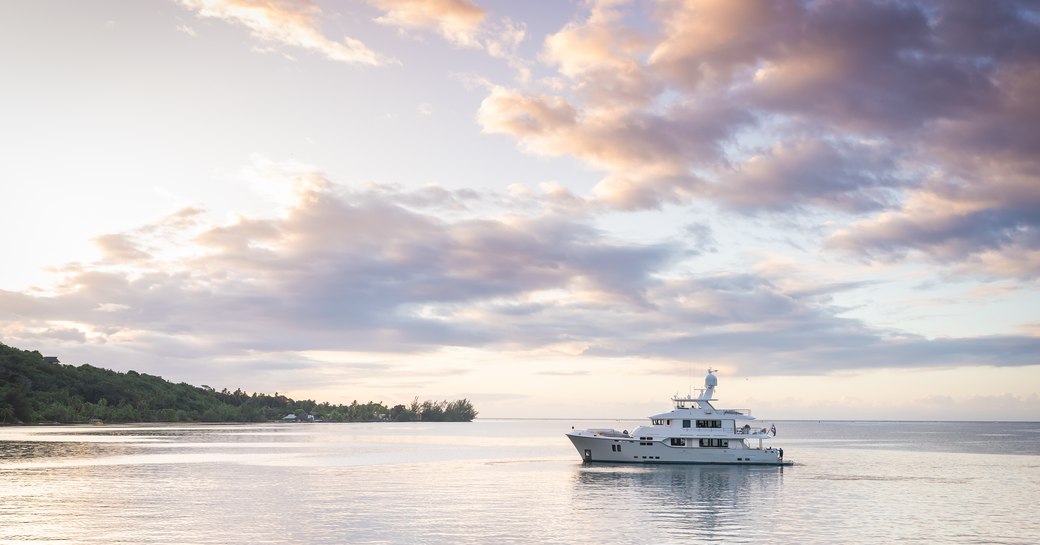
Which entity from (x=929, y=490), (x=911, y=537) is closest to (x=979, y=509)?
(x=929, y=490)

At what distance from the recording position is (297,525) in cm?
6088

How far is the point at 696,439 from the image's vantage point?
121m

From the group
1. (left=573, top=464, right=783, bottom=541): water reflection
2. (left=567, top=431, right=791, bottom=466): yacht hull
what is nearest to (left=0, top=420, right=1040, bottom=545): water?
(left=573, top=464, right=783, bottom=541): water reflection

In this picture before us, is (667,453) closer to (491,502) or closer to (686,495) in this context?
(686,495)

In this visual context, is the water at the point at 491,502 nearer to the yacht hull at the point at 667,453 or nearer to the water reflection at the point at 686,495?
the water reflection at the point at 686,495

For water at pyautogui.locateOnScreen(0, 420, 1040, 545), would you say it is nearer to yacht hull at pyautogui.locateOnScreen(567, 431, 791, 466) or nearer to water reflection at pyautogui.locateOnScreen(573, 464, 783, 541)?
water reflection at pyautogui.locateOnScreen(573, 464, 783, 541)

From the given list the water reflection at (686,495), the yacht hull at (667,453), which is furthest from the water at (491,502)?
the yacht hull at (667,453)

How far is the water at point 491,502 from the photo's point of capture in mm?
58656

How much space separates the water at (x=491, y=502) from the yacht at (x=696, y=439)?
83.8 inches

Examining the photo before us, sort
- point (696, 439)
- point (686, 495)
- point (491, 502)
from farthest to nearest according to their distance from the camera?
point (696, 439)
point (686, 495)
point (491, 502)

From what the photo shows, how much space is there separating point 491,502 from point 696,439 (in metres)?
51.9

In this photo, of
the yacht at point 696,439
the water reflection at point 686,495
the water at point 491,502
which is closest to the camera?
the water at point 491,502

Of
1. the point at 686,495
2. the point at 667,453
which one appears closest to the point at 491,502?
the point at 686,495

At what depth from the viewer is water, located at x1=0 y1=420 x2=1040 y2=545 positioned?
192ft
